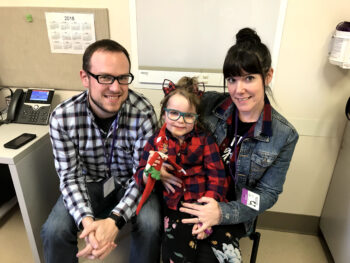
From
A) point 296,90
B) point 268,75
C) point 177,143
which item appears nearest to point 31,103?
point 177,143

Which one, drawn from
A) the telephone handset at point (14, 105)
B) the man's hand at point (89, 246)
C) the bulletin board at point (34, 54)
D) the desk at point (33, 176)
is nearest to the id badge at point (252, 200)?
the man's hand at point (89, 246)

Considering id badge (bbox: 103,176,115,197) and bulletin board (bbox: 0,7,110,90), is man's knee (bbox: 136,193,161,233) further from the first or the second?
bulletin board (bbox: 0,7,110,90)

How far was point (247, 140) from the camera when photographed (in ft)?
3.97

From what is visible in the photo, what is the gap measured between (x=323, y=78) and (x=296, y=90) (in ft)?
0.51

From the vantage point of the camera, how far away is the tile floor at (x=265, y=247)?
1704 millimetres

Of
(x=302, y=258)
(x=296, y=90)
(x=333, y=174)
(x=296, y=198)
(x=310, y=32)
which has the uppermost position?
(x=310, y=32)

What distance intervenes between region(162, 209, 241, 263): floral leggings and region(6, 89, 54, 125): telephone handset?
115 centimetres

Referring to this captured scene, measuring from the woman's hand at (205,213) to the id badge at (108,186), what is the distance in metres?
0.47

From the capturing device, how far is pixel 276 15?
4.85 ft

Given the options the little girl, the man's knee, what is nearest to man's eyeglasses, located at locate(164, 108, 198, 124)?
the little girl

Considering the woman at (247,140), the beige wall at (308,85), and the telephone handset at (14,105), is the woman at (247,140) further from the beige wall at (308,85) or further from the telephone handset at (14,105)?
the telephone handset at (14,105)

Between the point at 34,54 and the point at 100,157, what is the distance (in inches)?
37.3

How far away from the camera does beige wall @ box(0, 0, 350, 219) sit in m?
1.45

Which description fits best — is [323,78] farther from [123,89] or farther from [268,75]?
[123,89]
